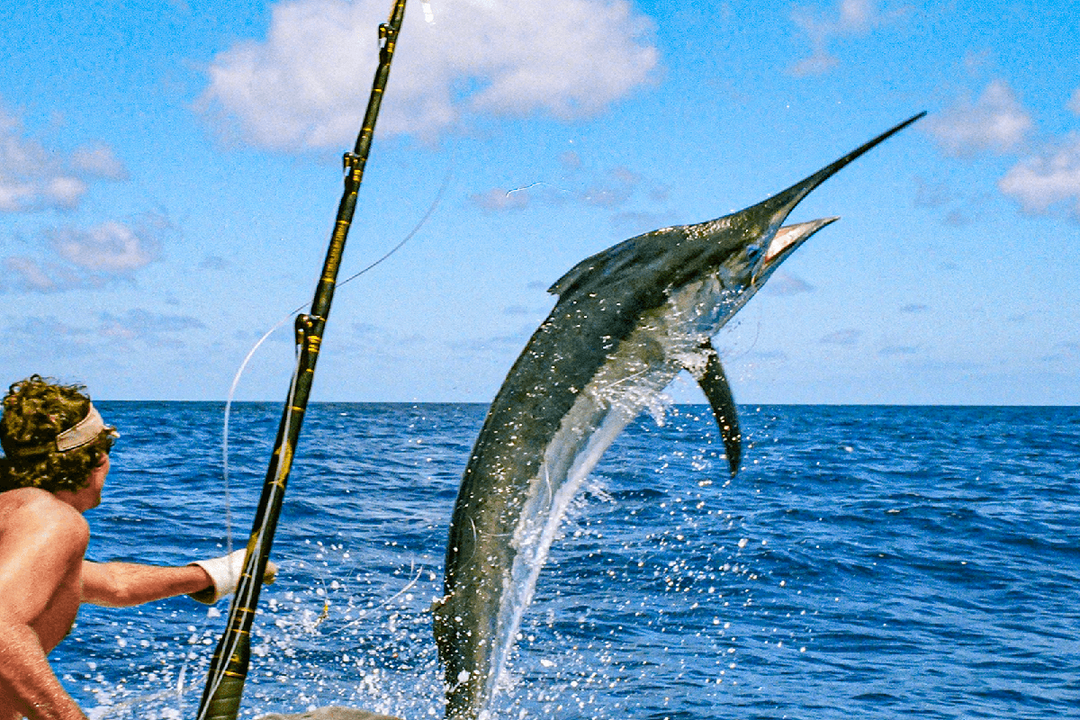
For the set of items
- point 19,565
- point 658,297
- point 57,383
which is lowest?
point 19,565

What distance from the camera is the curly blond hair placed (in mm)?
3217

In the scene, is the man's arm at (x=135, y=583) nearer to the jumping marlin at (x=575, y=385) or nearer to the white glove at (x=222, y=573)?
the white glove at (x=222, y=573)

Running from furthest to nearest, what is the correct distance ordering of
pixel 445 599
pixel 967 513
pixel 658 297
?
pixel 967 513 → pixel 658 297 → pixel 445 599

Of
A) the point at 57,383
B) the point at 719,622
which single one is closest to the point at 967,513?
the point at 719,622

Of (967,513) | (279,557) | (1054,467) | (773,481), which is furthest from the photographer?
(1054,467)

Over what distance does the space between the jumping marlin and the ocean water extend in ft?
0.84

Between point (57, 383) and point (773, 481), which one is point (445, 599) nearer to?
point (57, 383)

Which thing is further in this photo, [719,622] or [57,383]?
[719,622]

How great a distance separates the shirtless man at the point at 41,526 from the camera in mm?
2814

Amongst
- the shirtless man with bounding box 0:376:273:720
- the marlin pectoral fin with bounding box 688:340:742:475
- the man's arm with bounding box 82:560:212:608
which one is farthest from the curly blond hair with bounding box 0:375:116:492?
the marlin pectoral fin with bounding box 688:340:742:475

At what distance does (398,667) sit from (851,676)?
3.83 metres

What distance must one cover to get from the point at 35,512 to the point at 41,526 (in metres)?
0.06

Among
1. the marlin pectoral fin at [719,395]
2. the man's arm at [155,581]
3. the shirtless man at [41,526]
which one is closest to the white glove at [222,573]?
the man's arm at [155,581]

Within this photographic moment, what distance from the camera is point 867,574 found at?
11.5 metres
